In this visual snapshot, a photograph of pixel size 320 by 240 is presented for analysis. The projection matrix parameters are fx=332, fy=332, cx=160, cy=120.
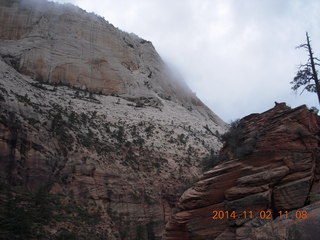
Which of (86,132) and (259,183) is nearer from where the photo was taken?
(259,183)

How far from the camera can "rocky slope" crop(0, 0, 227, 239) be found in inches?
930

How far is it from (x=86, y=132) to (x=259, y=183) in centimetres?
2351

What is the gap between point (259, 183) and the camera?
13117mm

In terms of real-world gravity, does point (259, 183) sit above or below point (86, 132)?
below

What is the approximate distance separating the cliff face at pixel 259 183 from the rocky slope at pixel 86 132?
10188 millimetres
